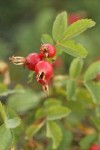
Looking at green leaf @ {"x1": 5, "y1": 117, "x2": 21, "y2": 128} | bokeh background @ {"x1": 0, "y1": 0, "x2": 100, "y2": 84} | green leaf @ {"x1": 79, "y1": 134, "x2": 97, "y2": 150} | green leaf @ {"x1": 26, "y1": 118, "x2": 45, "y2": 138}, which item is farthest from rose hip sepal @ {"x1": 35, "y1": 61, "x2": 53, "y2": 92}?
bokeh background @ {"x1": 0, "y1": 0, "x2": 100, "y2": 84}

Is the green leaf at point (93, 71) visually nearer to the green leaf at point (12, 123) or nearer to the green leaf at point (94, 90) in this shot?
the green leaf at point (94, 90)

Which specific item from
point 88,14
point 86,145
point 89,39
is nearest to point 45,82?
point 86,145

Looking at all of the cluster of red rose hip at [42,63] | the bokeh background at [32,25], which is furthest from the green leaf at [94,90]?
the bokeh background at [32,25]

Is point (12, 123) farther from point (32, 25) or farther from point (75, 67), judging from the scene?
point (32, 25)

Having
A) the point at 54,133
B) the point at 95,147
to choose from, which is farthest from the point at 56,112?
the point at 95,147

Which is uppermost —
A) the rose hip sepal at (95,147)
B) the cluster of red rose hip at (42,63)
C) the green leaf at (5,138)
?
the cluster of red rose hip at (42,63)

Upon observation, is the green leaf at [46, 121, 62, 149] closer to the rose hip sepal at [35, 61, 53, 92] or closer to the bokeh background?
the rose hip sepal at [35, 61, 53, 92]
